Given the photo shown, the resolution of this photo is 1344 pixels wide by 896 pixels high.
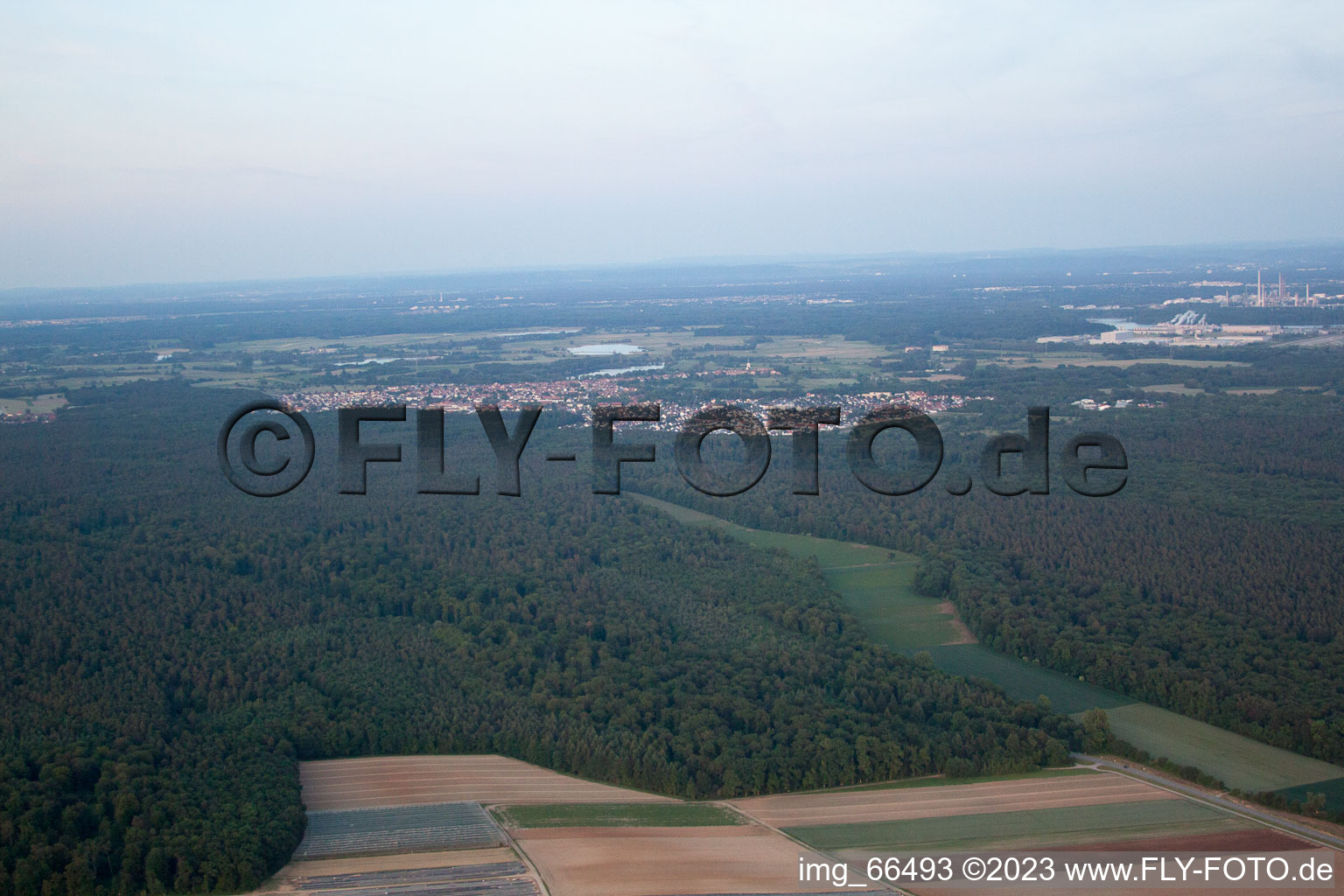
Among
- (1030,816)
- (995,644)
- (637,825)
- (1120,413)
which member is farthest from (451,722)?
(1120,413)

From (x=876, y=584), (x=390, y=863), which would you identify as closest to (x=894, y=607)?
(x=876, y=584)

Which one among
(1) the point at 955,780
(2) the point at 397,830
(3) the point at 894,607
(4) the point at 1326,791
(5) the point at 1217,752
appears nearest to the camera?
(2) the point at 397,830

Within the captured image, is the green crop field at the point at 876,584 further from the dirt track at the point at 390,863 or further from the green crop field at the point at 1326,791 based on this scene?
the dirt track at the point at 390,863

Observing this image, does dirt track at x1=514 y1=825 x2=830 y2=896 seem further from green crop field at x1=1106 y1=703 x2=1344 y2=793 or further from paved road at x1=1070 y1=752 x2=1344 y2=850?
green crop field at x1=1106 y1=703 x2=1344 y2=793

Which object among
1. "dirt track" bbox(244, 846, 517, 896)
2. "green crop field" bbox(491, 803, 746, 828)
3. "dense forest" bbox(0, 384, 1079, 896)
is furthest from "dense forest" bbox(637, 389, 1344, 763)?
"dirt track" bbox(244, 846, 517, 896)

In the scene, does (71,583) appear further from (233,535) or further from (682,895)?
(682,895)

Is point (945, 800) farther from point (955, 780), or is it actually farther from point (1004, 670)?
point (1004, 670)

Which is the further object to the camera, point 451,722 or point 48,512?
point 48,512
